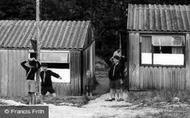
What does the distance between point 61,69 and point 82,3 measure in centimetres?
1639

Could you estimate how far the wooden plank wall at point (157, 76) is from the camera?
22.1 m

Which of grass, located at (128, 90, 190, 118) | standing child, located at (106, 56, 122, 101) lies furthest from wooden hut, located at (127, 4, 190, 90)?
standing child, located at (106, 56, 122, 101)

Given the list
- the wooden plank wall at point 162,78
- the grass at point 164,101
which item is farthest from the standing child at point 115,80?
the wooden plank wall at point 162,78

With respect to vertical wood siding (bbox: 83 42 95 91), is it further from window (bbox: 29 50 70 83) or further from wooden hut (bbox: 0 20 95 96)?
window (bbox: 29 50 70 83)

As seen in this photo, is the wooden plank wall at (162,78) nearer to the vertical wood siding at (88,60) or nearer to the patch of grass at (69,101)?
the patch of grass at (69,101)

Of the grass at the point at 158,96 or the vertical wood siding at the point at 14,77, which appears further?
the vertical wood siding at the point at 14,77

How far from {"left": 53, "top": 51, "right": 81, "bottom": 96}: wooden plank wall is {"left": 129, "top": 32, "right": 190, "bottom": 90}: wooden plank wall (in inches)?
94.2

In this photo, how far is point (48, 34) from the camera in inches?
970

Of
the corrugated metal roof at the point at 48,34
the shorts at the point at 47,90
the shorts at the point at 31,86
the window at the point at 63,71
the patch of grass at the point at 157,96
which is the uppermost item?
the corrugated metal roof at the point at 48,34

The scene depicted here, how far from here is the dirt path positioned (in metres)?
16.9

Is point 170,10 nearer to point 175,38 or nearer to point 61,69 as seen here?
point 175,38

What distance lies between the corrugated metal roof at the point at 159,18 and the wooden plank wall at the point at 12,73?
5.10m

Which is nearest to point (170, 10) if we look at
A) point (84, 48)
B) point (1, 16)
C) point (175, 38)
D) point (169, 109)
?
point (175, 38)

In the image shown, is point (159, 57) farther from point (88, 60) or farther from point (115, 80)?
point (88, 60)
